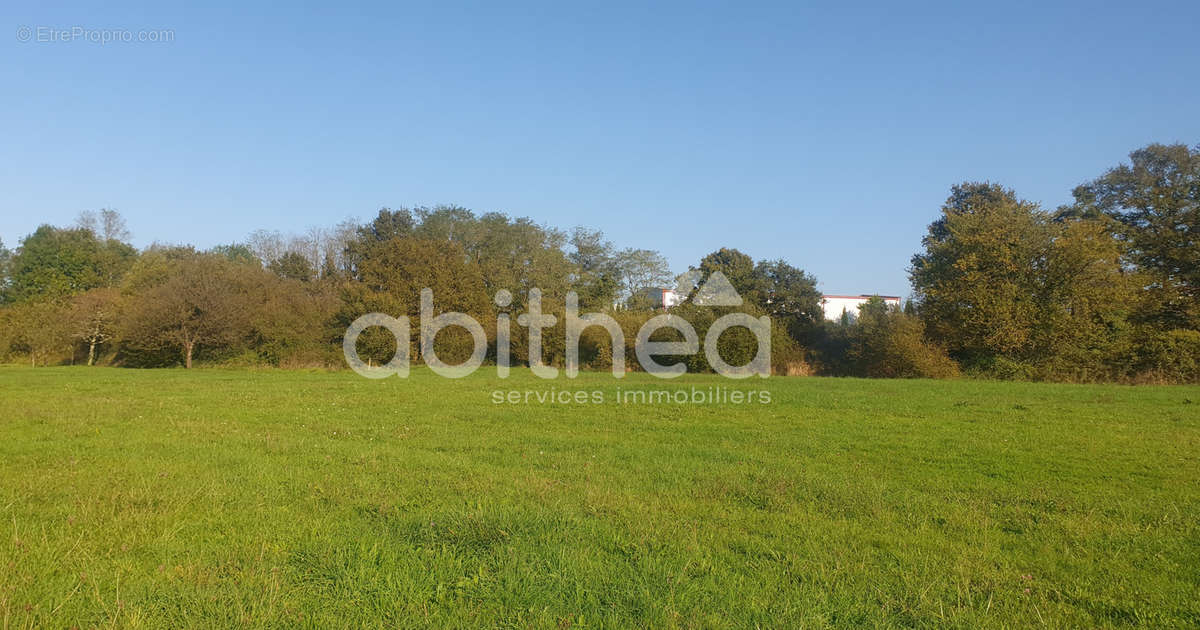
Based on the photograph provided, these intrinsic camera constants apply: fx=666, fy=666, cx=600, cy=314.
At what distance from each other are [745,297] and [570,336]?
14.3m

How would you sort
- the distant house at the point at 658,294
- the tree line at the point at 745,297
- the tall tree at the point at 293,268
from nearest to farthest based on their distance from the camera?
the tree line at the point at 745,297 < the distant house at the point at 658,294 < the tall tree at the point at 293,268

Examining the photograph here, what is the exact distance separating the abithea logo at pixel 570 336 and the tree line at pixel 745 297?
63cm

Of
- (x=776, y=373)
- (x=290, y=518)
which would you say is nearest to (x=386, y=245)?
(x=776, y=373)

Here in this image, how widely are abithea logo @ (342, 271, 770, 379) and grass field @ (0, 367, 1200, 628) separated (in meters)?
25.1

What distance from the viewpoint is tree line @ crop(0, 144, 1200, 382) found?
1267 inches

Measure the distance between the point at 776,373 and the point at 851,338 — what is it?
8.82 m

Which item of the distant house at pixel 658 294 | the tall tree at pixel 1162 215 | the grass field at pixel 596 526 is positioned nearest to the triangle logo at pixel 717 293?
the distant house at pixel 658 294

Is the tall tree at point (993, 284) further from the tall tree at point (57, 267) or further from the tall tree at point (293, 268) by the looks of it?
the tall tree at point (57, 267)

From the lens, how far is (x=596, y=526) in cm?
575

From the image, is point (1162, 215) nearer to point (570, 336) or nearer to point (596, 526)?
point (570, 336)

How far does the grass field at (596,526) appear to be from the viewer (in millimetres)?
4145

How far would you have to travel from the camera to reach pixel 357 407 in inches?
632

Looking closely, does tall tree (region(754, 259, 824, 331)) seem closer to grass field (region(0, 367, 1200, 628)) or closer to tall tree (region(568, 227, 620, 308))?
tall tree (region(568, 227, 620, 308))

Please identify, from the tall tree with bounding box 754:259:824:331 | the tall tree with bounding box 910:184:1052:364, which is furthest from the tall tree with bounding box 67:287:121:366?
the tall tree with bounding box 910:184:1052:364
